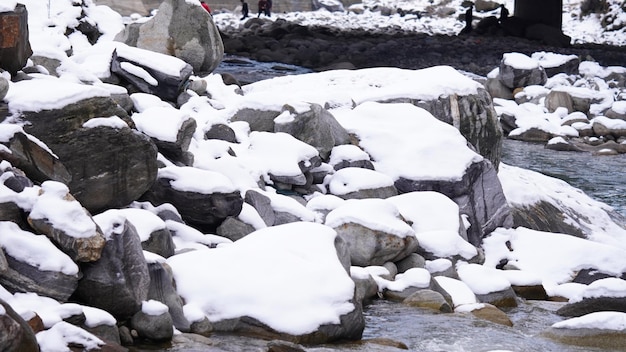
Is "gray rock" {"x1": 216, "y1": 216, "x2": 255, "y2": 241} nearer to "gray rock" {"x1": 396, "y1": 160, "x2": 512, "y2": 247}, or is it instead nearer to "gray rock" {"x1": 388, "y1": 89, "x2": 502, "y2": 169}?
"gray rock" {"x1": 396, "y1": 160, "x2": 512, "y2": 247}

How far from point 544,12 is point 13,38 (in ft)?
120

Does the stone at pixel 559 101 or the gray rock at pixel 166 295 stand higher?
the gray rock at pixel 166 295

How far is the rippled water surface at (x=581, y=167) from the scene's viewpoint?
17.2 m

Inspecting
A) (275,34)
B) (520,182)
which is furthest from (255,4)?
(520,182)

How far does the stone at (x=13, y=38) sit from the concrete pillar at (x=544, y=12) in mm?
35633

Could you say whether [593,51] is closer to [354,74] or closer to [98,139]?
[354,74]

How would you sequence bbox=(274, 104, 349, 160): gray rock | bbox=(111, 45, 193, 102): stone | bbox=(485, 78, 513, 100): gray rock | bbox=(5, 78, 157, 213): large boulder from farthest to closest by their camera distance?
bbox=(485, 78, 513, 100): gray rock, bbox=(274, 104, 349, 160): gray rock, bbox=(111, 45, 193, 102): stone, bbox=(5, 78, 157, 213): large boulder

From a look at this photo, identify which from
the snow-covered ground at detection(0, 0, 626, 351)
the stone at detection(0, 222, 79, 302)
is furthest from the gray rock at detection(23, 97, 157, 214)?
the stone at detection(0, 222, 79, 302)

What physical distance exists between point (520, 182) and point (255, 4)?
4501 centimetres

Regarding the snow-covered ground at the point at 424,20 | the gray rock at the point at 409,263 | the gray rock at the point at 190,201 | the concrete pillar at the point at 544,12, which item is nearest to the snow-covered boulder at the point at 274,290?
the gray rock at the point at 190,201

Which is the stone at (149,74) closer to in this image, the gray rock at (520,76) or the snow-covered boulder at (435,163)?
the snow-covered boulder at (435,163)

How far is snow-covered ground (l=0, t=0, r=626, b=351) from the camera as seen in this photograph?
711 cm

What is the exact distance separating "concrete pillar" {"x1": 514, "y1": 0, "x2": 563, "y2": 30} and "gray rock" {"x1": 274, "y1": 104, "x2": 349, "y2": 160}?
104 ft

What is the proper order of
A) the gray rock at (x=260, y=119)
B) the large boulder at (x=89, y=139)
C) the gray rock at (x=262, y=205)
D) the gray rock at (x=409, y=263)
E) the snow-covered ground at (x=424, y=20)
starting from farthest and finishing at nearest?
the snow-covered ground at (x=424, y=20), the gray rock at (x=260, y=119), the gray rock at (x=262, y=205), the gray rock at (x=409, y=263), the large boulder at (x=89, y=139)
